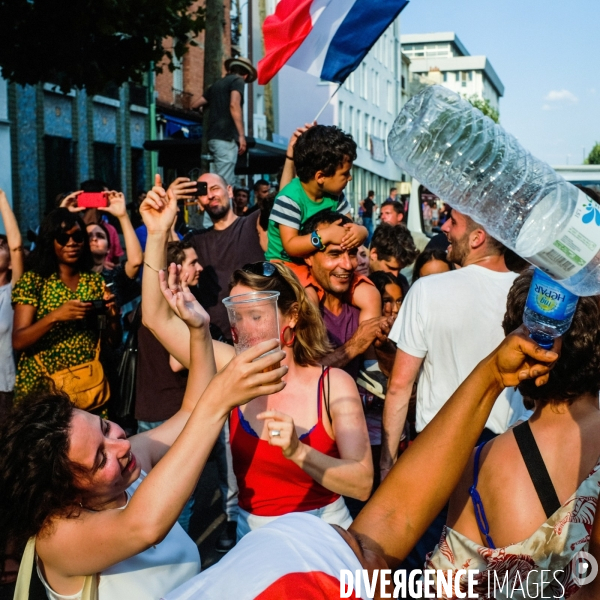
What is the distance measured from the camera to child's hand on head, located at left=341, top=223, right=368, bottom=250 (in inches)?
165

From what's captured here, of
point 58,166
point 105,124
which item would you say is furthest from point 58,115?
point 105,124

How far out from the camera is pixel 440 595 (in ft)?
7.34

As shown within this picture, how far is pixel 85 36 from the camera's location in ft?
28.5

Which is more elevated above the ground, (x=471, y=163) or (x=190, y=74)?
(x=190, y=74)

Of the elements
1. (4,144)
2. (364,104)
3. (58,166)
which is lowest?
(58,166)

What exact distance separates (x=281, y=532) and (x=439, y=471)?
0.61 meters

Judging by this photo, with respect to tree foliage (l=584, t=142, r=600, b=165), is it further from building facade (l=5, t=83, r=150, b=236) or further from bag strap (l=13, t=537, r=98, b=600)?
bag strap (l=13, t=537, r=98, b=600)

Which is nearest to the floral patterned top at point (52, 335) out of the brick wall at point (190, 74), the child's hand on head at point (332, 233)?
the child's hand on head at point (332, 233)

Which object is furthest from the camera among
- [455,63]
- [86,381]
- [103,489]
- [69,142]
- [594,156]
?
[455,63]

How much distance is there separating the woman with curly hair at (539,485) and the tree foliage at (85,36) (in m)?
7.03

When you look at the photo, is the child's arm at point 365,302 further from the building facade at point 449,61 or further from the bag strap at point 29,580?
the building facade at point 449,61

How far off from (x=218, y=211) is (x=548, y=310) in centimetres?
457

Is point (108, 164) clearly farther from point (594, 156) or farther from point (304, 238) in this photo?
point (594, 156)

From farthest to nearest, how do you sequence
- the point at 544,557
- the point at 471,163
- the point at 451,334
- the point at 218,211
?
the point at 218,211
the point at 451,334
the point at 471,163
the point at 544,557
